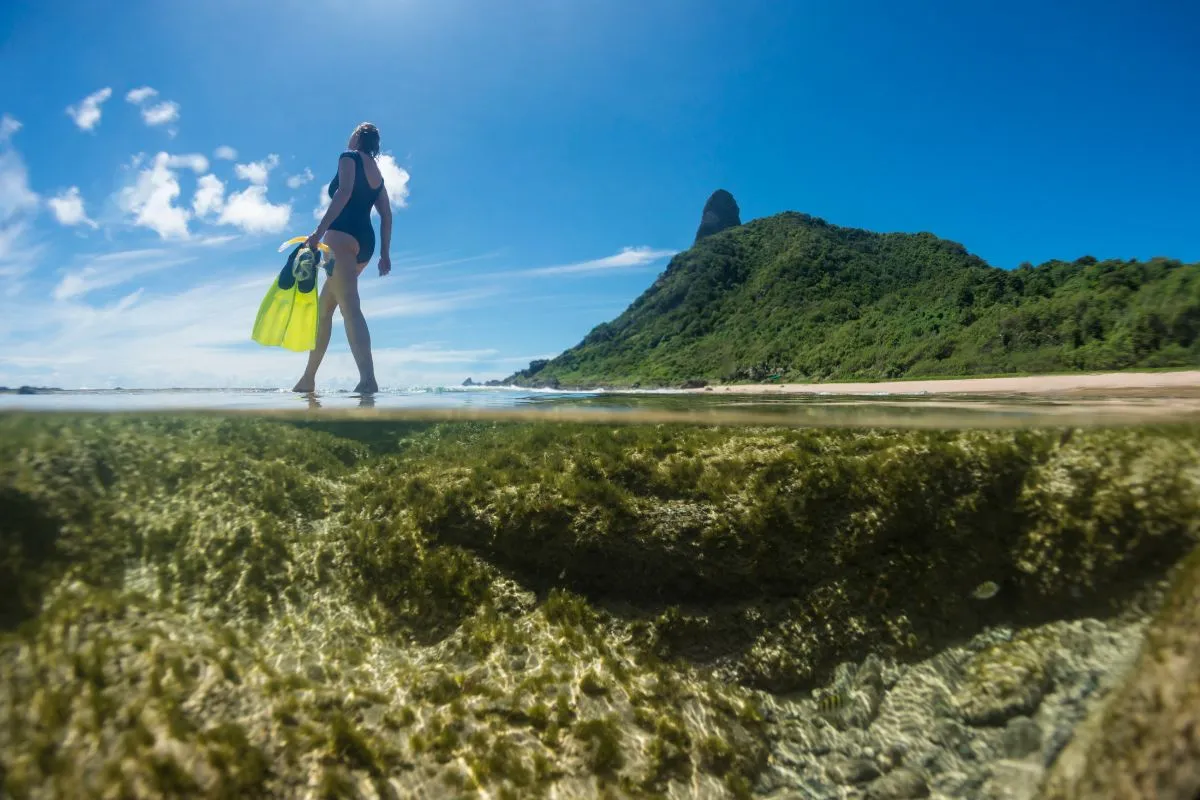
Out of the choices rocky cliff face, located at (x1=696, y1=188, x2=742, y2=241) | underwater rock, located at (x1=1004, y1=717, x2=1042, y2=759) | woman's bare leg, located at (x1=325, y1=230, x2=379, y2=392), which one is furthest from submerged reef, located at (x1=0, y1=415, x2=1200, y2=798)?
rocky cliff face, located at (x1=696, y1=188, x2=742, y2=241)

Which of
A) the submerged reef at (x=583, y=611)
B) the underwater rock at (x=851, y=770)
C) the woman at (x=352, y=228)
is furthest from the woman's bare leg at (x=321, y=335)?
the underwater rock at (x=851, y=770)

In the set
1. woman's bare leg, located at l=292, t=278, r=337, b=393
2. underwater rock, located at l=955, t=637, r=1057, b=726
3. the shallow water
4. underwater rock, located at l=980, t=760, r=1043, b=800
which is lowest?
underwater rock, located at l=980, t=760, r=1043, b=800

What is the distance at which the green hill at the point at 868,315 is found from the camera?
25812mm

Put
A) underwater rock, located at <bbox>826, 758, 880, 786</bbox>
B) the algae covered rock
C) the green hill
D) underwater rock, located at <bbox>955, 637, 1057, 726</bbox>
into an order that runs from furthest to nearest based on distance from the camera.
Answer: the green hill, underwater rock, located at <bbox>955, 637, 1057, 726</bbox>, underwater rock, located at <bbox>826, 758, 880, 786</bbox>, the algae covered rock

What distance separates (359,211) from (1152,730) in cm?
940

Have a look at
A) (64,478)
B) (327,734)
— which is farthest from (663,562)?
(64,478)

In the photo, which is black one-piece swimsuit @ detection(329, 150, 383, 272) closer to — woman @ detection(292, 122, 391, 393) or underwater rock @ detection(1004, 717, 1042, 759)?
woman @ detection(292, 122, 391, 393)

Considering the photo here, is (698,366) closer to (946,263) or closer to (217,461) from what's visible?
(946,263)

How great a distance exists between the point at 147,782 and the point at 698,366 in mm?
60739

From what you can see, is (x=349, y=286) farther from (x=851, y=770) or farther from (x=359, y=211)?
(x=851, y=770)

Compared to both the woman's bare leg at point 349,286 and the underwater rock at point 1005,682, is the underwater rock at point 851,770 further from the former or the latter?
the woman's bare leg at point 349,286

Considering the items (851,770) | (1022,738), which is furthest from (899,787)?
(1022,738)

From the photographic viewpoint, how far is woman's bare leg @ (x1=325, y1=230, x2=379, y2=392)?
7.83 m

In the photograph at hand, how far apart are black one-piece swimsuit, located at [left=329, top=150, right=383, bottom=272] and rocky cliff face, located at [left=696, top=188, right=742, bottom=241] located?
11258 cm
